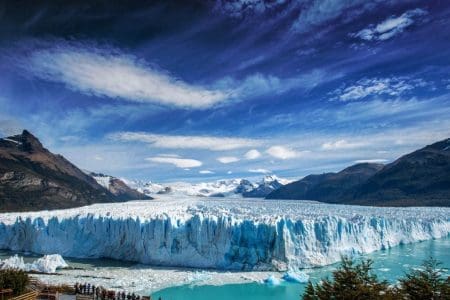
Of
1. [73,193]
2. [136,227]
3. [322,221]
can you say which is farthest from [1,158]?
[322,221]

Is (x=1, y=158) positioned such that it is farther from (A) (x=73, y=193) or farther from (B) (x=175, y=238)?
(B) (x=175, y=238)

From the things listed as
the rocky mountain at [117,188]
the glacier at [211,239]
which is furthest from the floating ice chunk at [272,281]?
the rocky mountain at [117,188]

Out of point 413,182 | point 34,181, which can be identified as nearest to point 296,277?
point 34,181

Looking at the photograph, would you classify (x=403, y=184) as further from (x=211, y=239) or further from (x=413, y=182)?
(x=211, y=239)

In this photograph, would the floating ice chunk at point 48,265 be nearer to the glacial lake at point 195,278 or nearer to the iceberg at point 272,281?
the glacial lake at point 195,278

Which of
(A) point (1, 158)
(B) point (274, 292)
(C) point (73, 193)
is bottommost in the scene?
(B) point (274, 292)
